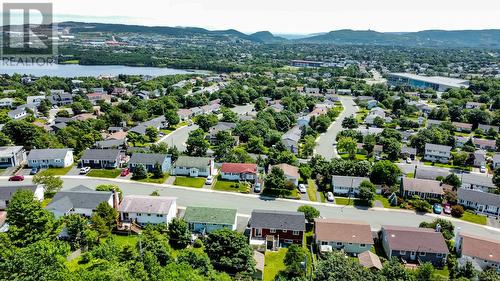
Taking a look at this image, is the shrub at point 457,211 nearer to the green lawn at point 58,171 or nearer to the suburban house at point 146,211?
the suburban house at point 146,211

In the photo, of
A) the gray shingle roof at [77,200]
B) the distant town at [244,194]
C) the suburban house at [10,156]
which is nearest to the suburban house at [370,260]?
the distant town at [244,194]

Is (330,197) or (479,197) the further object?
(330,197)

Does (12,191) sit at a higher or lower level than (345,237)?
higher

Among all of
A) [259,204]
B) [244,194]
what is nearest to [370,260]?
[259,204]

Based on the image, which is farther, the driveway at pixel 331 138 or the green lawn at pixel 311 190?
the driveway at pixel 331 138

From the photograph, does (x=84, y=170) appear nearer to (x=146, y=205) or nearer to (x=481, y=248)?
(x=146, y=205)

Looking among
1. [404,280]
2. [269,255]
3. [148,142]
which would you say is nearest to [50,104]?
[148,142]

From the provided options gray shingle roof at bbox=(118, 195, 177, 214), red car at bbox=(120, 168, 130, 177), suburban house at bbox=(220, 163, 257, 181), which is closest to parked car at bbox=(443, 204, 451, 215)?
suburban house at bbox=(220, 163, 257, 181)
